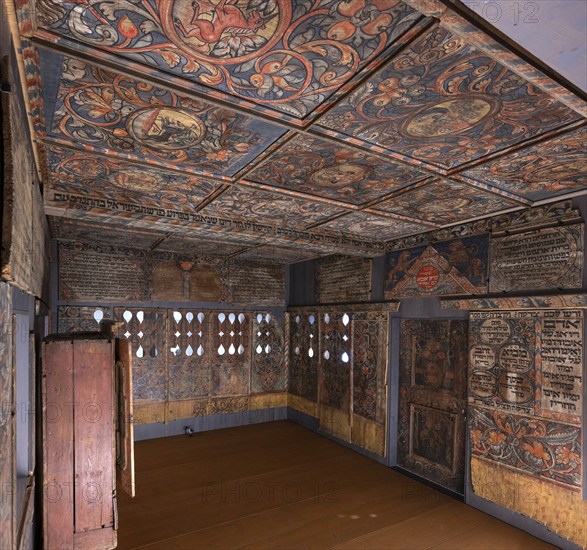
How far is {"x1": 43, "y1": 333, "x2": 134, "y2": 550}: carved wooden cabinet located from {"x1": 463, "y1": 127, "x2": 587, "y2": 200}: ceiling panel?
9.59 feet

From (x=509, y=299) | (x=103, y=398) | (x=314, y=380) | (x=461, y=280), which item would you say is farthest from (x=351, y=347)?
(x=103, y=398)

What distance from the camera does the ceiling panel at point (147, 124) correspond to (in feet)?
6.10

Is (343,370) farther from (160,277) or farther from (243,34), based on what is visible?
(243,34)

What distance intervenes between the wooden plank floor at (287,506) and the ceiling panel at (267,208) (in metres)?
3.21

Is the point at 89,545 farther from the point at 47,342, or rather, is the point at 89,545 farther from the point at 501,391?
the point at 501,391

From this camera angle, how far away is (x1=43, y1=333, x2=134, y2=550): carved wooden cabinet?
248cm

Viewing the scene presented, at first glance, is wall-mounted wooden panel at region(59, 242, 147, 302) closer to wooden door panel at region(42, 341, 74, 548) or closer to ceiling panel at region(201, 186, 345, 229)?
ceiling panel at region(201, 186, 345, 229)

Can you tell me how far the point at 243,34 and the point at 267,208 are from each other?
2.46 m

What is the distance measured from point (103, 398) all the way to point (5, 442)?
1179 millimetres

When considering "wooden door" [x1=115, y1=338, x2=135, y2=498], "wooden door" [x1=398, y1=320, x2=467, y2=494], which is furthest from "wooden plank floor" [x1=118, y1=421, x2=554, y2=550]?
"wooden door" [x1=115, y1=338, x2=135, y2=498]

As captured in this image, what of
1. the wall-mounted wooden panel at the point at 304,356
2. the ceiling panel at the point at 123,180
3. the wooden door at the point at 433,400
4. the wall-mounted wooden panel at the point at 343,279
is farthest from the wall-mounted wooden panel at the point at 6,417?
the wall-mounted wooden panel at the point at 304,356

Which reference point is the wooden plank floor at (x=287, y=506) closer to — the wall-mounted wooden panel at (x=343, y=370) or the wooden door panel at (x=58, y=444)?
the wall-mounted wooden panel at (x=343, y=370)

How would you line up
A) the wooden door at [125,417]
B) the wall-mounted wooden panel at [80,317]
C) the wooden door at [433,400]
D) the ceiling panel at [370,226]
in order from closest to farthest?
the wooden door at [125,417], the ceiling panel at [370,226], the wooden door at [433,400], the wall-mounted wooden panel at [80,317]

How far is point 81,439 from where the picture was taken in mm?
2543
